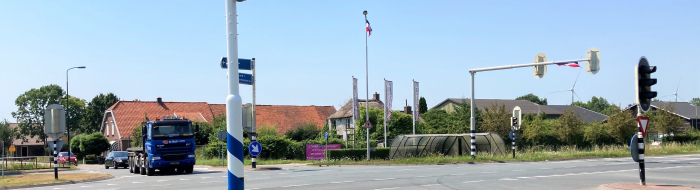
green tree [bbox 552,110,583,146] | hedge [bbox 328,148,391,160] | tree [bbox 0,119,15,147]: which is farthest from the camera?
tree [bbox 0,119,15,147]

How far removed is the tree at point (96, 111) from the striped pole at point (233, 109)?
94.9 meters

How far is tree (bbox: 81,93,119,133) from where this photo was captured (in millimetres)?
94125

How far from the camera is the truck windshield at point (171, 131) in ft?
88.2

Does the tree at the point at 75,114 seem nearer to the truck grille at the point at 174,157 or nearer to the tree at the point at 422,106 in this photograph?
the tree at the point at 422,106

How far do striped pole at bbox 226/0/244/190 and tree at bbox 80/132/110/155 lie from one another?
62750 millimetres

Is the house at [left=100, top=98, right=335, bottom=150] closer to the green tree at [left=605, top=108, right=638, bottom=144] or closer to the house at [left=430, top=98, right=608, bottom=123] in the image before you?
the house at [left=430, top=98, right=608, bottom=123]

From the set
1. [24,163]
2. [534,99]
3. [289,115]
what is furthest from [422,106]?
[534,99]

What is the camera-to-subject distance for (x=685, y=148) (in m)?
43.2

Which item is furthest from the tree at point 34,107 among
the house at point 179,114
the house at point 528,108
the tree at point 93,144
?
the house at point 528,108

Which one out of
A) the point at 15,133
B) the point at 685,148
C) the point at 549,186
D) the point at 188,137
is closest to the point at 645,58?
the point at 549,186

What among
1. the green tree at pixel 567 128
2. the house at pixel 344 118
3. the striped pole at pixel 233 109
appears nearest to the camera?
the striped pole at pixel 233 109

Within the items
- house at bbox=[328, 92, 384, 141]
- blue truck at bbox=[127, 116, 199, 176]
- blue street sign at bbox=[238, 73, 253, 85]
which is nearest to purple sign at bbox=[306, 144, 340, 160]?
blue truck at bbox=[127, 116, 199, 176]

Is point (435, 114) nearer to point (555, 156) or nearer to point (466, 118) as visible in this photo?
point (466, 118)

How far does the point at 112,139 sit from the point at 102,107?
25918mm
